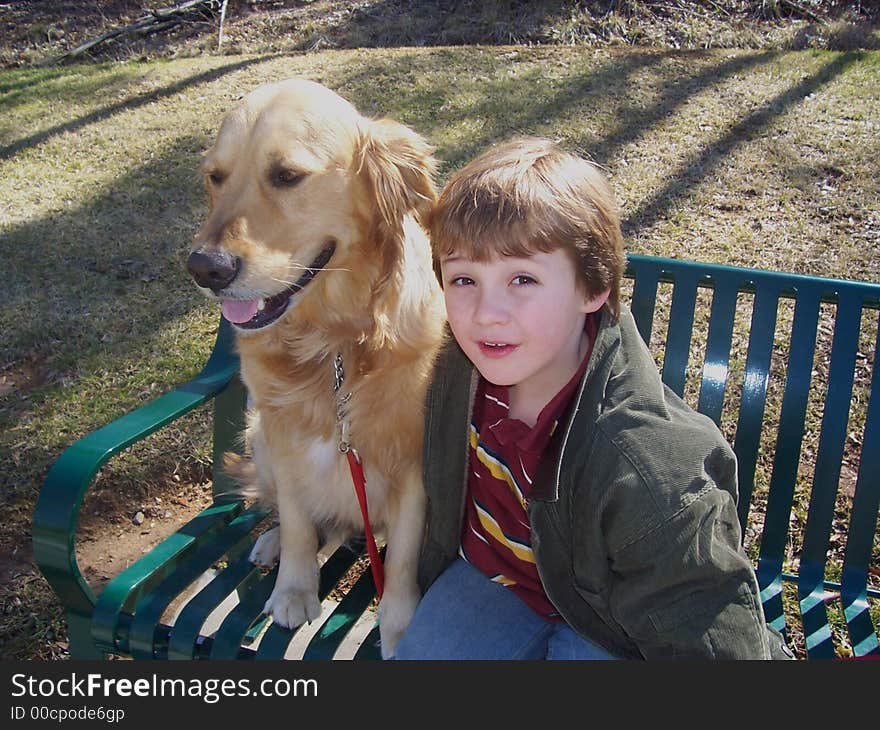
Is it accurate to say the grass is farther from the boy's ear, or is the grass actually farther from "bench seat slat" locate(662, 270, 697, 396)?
the boy's ear

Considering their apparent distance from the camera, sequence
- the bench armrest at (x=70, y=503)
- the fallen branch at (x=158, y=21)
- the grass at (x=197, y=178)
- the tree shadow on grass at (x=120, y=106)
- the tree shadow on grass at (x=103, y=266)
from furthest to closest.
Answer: the fallen branch at (x=158, y=21), the tree shadow on grass at (x=120, y=106), the tree shadow on grass at (x=103, y=266), the grass at (x=197, y=178), the bench armrest at (x=70, y=503)

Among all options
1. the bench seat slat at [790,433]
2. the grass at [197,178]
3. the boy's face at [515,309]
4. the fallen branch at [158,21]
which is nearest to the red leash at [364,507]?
the boy's face at [515,309]

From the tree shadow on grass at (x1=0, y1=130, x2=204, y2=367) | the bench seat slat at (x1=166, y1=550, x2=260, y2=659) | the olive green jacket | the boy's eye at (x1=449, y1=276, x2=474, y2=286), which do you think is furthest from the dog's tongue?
the tree shadow on grass at (x1=0, y1=130, x2=204, y2=367)

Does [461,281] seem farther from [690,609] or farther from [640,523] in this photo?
[690,609]

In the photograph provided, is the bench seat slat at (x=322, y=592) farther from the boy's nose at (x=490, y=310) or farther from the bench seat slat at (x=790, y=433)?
the bench seat slat at (x=790, y=433)

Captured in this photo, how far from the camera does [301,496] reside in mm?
2619

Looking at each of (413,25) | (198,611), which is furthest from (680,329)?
(413,25)

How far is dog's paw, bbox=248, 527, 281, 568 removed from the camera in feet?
8.66

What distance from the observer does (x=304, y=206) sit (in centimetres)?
229

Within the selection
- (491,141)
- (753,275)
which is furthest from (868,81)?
(753,275)

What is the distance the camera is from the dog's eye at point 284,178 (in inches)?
90.0

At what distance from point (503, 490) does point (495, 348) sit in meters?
0.42

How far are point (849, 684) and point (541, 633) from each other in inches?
27.6

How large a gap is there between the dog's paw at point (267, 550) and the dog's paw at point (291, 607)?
20 cm
